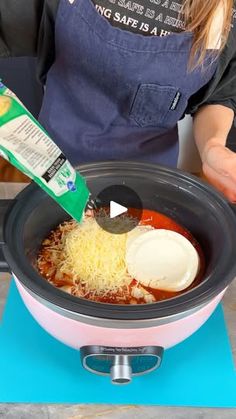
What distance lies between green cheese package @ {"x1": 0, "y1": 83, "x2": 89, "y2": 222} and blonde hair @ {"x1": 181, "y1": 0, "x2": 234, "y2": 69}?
376mm

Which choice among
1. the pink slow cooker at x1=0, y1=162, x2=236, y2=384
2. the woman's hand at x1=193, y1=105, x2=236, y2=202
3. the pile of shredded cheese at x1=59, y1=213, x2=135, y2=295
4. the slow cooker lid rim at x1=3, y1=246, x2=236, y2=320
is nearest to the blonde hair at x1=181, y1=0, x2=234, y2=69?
the woman's hand at x1=193, y1=105, x2=236, y2=202

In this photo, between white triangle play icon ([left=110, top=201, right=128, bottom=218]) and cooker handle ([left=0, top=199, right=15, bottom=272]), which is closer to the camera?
cooker handle ([left=0, top=199, right=15, bottom=272])

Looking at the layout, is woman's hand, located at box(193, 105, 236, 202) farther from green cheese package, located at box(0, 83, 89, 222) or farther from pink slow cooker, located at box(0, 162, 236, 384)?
green cheese package, located at box(0, 83, 89, 222)

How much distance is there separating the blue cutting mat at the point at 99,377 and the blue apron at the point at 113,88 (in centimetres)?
31

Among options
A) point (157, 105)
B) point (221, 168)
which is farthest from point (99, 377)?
point (157, 105)

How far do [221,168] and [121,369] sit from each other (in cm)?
37

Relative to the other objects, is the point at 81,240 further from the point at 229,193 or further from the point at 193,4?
the point at 193,4

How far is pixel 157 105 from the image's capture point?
1.00m

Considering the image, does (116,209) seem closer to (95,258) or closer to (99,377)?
(95,258)

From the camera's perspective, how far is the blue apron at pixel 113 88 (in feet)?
2.99

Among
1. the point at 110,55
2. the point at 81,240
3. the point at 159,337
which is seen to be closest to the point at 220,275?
the point at 159,337

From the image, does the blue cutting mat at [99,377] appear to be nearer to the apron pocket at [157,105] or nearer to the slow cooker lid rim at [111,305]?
the slow cooker lid rim at [111,305]
